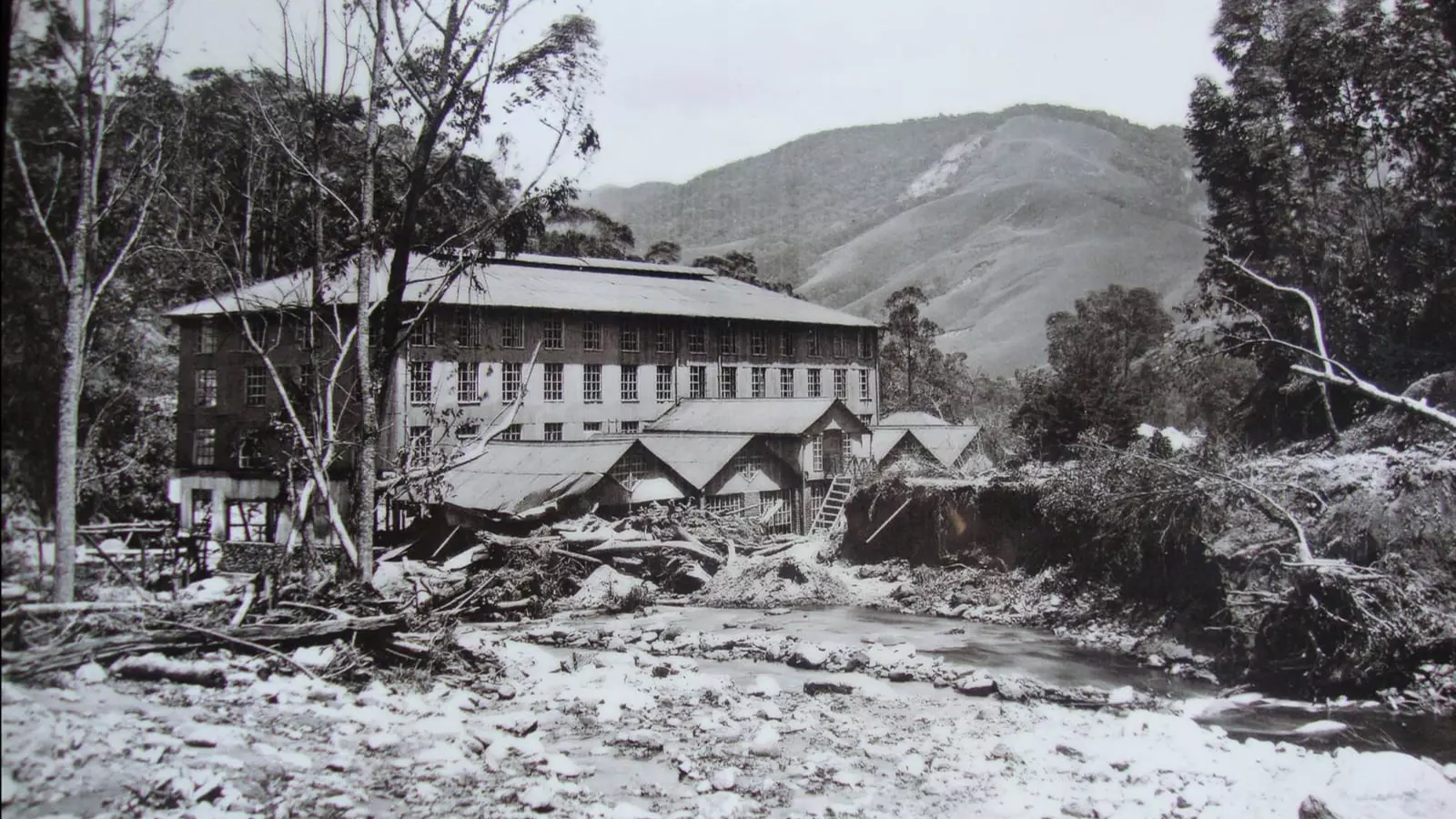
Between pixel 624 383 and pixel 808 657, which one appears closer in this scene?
pixel 808 657

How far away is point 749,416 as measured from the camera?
113 ft

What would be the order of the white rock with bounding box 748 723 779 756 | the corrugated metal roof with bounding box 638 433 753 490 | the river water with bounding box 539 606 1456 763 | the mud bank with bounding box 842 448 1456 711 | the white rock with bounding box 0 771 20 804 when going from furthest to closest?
the corrugated metal roof with bounding box 638 433 753 490 → the mud bank with bounding box 842 448 1456 711 → the river water with bounding box 539 606 1456 763 → the white rock with bounding box 748 723 779 756 → the white rock with bounding box 0 771 20 804

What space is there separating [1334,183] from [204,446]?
1596 inches

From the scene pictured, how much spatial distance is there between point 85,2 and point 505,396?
29.4 m

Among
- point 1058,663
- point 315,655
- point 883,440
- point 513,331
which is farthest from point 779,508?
point 315,655

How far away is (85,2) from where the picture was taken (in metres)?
5.70

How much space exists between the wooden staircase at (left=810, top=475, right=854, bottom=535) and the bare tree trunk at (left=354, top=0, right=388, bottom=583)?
20291 mm

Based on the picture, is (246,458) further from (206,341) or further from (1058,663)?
(1058,663)

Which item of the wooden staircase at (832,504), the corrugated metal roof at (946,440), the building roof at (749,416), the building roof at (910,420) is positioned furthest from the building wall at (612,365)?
the wooden staircase at (832,504)

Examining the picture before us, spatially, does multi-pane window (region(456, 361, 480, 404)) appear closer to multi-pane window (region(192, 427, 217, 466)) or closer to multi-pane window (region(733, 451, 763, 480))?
multi-pane window (region(192, 427, 217, 466))

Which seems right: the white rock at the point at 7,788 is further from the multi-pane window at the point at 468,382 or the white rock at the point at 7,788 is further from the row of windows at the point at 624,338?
the multi-pane window at the point at 468,382

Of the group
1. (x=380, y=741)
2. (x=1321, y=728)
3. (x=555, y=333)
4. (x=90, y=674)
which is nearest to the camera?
(x=90, y=674)

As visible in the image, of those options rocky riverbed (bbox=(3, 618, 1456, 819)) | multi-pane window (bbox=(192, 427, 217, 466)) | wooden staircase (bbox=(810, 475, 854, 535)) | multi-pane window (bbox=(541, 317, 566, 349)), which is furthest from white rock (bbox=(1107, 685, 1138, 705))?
multi-pane window (bbox=(192, 427, 217, 466))

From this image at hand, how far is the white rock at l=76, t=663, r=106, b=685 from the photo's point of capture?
6.33 metres
